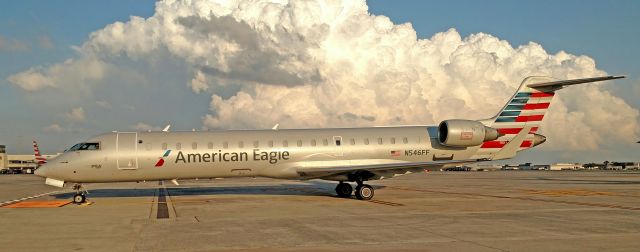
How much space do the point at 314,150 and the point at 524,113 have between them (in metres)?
10.4

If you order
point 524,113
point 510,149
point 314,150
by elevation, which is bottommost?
point 510,149

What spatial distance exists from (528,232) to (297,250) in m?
5.45

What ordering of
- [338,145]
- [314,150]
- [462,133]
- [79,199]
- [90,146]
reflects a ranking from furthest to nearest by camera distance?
1. [462,133]
2. [338,145]
3. [314,150]
4. [90,146]
5. [79,199]

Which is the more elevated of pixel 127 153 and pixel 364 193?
pixel 127 153

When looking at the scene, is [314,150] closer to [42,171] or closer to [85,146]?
[85,146]

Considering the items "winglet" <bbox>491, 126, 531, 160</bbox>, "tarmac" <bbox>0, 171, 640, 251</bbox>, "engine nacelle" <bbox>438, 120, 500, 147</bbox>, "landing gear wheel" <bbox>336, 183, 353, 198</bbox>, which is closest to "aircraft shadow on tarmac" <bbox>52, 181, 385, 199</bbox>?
"landing gear wheel" <bbox>336, 183, 353, 198</bbox>

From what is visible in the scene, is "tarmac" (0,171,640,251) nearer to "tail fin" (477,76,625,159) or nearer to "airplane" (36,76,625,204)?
"airplane" (36,76,625,204)

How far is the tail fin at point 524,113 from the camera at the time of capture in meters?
25.2

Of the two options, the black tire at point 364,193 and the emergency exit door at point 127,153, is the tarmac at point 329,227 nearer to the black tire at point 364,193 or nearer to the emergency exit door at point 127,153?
the black tire at point 364,193

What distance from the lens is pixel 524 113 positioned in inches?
997

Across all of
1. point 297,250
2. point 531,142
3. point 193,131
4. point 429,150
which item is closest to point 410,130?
point 429,150

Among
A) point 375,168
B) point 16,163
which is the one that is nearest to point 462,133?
point 375,168

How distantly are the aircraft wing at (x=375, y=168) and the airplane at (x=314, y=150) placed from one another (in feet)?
0.14

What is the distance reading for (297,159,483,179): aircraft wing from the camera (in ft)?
72.8
